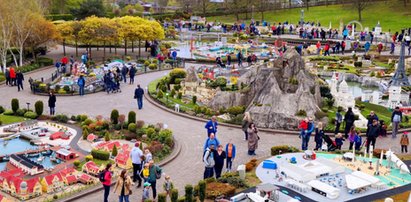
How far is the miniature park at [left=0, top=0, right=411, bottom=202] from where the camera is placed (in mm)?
20203

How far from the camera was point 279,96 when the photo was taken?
29438 mm

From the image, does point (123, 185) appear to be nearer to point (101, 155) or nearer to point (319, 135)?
Result: point (101, 155)

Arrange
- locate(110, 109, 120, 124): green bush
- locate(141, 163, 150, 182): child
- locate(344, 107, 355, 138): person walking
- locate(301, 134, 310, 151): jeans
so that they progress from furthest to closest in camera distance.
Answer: locate(110, 109, 120, 124): green bush → locate(344, 107, 355, 138): person walking → locate(301, 134, 310, 151): jeans → locate(141, 163, 150, 182): child

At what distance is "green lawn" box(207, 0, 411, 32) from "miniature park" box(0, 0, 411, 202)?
32999 mm

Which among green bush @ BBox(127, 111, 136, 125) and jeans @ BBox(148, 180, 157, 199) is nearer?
jeans @ BBox(148, 180, 157, 199)

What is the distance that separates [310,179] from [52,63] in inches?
1385

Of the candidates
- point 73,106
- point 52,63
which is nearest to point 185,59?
point 52,63

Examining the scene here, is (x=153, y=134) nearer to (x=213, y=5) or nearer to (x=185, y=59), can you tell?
(x=185, y=59)

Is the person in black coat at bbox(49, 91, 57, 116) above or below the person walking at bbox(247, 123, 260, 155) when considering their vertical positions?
above

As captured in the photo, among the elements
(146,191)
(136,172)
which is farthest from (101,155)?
(146,191)

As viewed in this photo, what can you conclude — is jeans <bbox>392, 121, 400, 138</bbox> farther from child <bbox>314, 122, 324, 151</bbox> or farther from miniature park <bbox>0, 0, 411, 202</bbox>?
child <bbox>314, 122, 324, 151</bbox>

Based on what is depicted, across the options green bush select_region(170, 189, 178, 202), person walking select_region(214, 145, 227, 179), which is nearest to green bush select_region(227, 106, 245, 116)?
person walking select_region(214, 145, 227, 179)

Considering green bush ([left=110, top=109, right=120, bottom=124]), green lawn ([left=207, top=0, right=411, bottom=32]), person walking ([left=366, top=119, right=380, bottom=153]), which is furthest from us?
green lawn ([left=207, top=0, right=411, bottom=32])

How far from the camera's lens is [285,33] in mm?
74875
